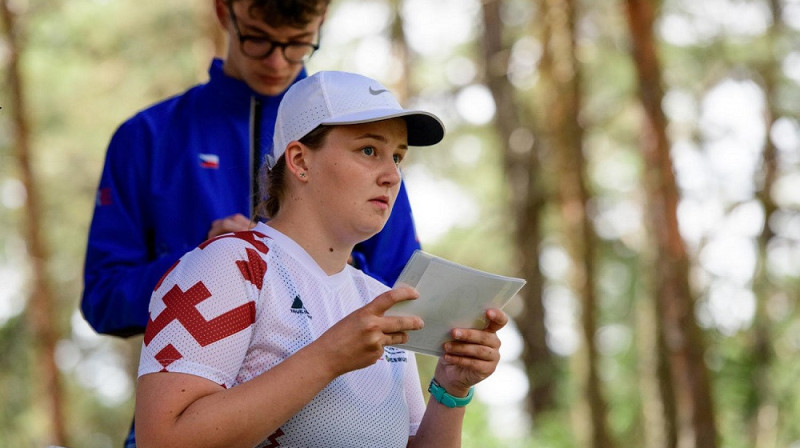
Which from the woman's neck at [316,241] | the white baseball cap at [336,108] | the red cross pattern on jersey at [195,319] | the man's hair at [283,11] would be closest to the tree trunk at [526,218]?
the man's hair at [283,11]

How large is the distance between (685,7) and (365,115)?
16003 millimetres

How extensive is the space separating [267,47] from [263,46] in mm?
13

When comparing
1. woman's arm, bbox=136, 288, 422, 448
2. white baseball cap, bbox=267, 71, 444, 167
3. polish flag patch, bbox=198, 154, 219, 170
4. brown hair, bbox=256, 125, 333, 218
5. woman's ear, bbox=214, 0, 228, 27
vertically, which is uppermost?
woman's ear, bbox=214, 0, 228, 27

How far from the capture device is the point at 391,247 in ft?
11.8

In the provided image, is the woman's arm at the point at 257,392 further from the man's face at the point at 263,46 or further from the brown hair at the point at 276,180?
the man's face at the point at 263,46

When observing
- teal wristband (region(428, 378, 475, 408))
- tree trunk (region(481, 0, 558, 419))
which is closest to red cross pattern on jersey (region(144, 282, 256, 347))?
teal wristband (region(428, 378, 475, 408))

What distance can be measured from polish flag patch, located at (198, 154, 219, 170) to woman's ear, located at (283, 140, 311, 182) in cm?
84

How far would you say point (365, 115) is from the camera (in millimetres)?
2740

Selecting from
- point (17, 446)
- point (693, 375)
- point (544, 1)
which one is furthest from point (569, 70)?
point (17, 446)

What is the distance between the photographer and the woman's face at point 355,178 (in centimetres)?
272

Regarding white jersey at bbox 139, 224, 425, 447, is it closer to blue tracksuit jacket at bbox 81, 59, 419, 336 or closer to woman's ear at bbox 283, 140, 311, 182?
woman's ear at bbox 283, 140, 311, 182

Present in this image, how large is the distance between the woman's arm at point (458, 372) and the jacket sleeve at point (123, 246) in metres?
0.88

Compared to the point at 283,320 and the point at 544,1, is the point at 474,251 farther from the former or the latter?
the point at 283,320

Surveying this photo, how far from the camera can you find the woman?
240cm
